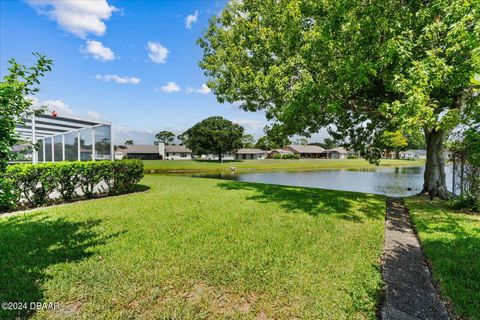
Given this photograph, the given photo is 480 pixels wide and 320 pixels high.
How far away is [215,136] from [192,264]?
5355 centimetres

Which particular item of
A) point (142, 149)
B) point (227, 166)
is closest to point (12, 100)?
point (227, 166)

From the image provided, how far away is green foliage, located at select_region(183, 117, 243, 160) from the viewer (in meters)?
57.2

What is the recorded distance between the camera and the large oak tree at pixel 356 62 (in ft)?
20.4

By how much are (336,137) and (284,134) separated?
169 inches

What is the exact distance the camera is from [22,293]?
2.98 metres

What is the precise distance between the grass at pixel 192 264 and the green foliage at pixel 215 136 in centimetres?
5082

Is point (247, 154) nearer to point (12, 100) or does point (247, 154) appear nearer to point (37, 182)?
point (37, 182)

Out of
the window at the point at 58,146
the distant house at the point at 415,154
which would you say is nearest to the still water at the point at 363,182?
the window at the point at 58,146

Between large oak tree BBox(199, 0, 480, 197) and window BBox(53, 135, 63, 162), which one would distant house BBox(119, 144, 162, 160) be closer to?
window BBox(53, 135, 63, 162)

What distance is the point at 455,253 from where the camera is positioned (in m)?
4.34

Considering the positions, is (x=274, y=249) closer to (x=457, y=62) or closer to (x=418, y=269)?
(x=418, y=269)

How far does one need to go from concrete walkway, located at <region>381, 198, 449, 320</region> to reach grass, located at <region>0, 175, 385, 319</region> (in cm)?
16

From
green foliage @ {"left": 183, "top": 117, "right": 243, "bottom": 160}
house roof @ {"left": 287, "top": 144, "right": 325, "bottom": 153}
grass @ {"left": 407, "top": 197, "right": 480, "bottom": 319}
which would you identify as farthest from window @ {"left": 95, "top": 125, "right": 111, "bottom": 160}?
house roof @ {"left": 287, "top": 144, "right": 325, "bottom": 153}

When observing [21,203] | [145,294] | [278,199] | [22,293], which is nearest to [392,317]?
[145,294]
